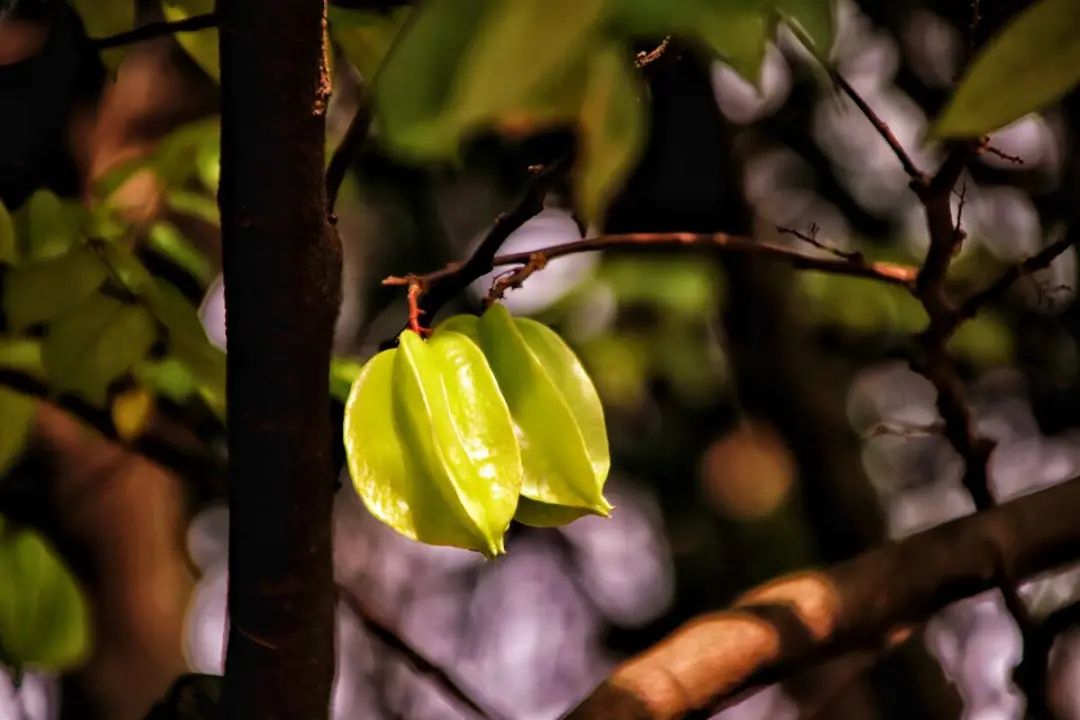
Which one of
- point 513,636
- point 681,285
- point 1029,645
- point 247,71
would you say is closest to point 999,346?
point 681,285

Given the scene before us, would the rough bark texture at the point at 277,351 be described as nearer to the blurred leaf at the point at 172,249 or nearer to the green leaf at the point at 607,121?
the green leaf at the point at 607,121

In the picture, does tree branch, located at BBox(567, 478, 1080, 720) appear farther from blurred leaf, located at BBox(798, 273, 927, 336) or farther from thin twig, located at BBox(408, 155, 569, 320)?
blurred leaf, located at BBox(798, 273, 927, 336)

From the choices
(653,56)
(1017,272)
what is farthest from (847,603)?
(653,56)

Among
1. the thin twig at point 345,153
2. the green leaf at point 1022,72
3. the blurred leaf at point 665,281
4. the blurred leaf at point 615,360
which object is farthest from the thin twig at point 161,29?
the blurred leaf at point 615,360

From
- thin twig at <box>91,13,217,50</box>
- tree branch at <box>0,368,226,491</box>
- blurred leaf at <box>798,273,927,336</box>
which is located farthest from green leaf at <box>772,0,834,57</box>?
Answer: blurred leaf at <box>798,273,927,336</box>

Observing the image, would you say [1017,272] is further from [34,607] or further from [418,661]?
[34,607]

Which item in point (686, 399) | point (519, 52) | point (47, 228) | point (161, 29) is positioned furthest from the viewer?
point (686, 399)
